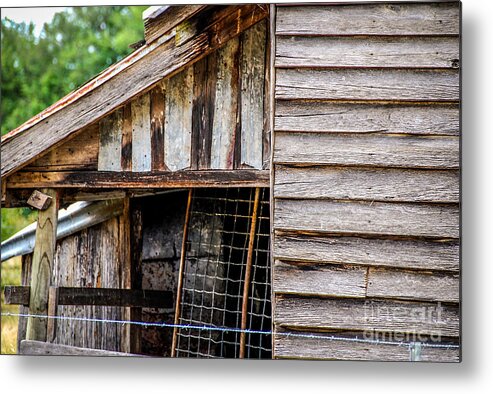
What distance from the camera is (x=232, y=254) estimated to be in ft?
18.0

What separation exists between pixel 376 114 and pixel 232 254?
169cm

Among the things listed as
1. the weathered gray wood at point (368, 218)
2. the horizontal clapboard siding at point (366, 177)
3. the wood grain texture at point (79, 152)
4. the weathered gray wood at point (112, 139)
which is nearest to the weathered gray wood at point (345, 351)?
the horizontal clapboard siding at point (366, 177)

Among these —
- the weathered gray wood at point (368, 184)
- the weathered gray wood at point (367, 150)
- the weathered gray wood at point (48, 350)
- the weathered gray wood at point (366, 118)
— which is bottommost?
the weathered gray wood at point (48, 350)

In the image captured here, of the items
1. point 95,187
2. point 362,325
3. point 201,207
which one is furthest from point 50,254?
point 362,325

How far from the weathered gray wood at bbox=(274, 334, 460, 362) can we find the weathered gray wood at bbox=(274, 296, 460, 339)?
0.22ft

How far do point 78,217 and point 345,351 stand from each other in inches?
83.5

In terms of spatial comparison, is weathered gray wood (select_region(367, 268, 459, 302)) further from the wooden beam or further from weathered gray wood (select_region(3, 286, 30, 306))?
weathered gray wood (select_region(3, 286, 30, 306))

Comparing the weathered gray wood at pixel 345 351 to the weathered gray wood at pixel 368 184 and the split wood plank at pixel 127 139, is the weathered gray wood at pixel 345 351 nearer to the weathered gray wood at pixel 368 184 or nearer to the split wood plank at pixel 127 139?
the weathered gray wood at pixel 368 184

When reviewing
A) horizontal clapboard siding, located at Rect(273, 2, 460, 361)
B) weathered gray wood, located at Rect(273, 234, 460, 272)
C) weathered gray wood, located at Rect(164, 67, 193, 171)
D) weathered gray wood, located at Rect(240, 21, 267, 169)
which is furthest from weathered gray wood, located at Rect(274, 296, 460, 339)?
weathered gray wood, located at Rect(164, 67, 193, 171)

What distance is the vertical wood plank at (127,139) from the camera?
463 centimetres

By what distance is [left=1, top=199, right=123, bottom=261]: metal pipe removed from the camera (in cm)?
537

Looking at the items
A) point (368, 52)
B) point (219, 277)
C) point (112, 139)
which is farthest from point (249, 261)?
point (368, 52)

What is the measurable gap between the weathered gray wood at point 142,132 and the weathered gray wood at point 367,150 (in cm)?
78

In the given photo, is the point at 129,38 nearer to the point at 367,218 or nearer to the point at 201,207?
the point at 201,207
